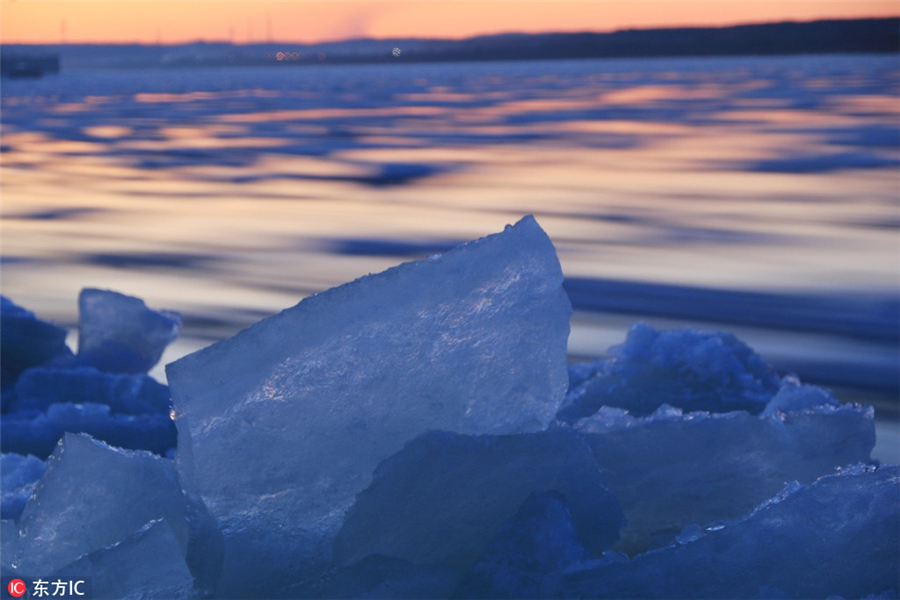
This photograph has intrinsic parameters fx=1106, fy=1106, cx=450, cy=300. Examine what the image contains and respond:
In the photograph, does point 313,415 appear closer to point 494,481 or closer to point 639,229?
point 494,481

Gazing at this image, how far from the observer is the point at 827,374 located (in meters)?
3.94

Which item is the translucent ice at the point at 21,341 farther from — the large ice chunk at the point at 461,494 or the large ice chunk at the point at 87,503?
the large ice chunk at the point at 461,494

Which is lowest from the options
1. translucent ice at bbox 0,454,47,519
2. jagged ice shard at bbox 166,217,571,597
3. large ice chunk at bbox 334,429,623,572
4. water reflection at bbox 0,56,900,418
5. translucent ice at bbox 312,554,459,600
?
water reflection at bbox 0,56,900,418

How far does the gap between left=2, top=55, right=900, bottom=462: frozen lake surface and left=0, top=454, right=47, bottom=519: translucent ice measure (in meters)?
1.20

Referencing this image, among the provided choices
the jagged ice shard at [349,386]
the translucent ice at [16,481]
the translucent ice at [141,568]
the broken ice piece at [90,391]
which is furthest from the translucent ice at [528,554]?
the broken ice piece at [90,391]

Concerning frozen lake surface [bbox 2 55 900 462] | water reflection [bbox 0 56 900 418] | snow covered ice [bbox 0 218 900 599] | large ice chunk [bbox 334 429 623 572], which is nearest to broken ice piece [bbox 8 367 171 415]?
frozen lake surface [bbox 2 55 900 462]

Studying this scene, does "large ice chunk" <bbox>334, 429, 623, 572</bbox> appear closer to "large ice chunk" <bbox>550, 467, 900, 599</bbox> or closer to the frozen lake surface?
"large ice chunk" <bbox>550, 467, 900, 599</bbox>

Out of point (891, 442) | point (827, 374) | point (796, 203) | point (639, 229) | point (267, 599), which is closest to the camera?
point (267, 599)

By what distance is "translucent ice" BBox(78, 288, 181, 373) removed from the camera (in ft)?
11.9

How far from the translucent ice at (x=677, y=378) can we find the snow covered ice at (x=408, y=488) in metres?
0.78

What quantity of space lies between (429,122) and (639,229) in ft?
46.0

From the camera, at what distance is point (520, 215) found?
28.1ft

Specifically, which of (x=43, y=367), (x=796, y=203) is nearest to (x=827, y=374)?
(x=43, y=367)

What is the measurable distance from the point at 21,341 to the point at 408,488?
7.09 ft
